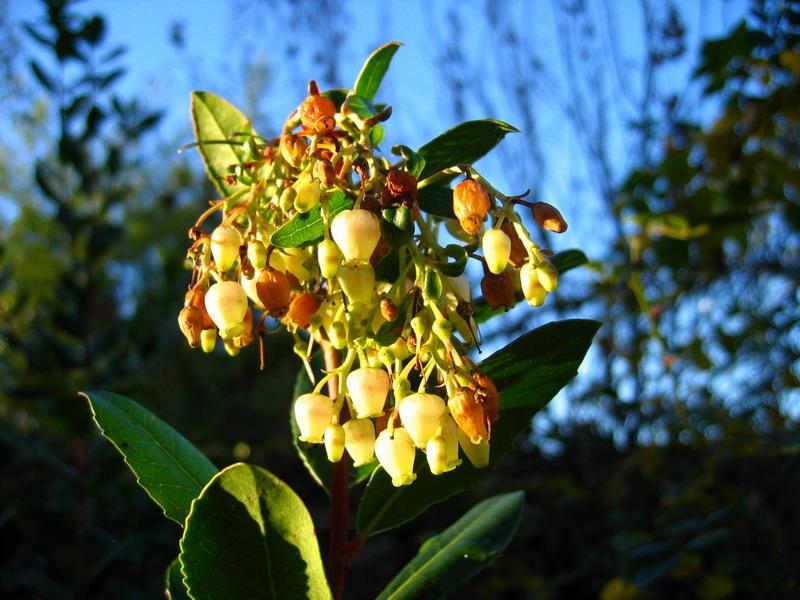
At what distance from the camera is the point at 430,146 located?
675 millimetres

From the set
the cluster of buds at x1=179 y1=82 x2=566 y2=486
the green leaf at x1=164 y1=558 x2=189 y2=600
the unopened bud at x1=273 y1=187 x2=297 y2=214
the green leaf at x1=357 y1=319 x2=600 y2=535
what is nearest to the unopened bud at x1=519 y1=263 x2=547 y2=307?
the cluster of buds at x1=179 y1=82 x2=566 y2=486

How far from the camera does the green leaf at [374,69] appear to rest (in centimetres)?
74

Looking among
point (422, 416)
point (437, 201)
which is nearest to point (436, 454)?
point (422, 416)

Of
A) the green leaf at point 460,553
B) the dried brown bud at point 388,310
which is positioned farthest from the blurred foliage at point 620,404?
the dried brown bud at point 388,310

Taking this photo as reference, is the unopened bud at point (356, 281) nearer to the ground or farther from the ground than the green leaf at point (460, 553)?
farther from the ground

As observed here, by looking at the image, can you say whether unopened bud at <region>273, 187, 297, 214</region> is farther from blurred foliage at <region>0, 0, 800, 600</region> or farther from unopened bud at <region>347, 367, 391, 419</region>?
blurred foliage at <region>0, 0, 800, 600</region>

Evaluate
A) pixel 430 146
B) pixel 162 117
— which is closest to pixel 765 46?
pixel 430 146

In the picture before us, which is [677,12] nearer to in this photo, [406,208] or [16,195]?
[406,208]

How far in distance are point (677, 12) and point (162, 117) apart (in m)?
1.81

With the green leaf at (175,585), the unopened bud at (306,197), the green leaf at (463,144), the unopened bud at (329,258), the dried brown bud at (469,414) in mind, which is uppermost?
the green leaf at (463,144)

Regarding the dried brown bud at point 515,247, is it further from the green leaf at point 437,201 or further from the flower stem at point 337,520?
the flower stem at point 337,520

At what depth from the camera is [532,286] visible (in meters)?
0.59

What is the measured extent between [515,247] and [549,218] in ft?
0.13

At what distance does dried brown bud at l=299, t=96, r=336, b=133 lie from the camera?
613mm
